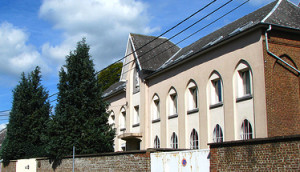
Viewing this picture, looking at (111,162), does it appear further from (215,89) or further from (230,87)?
(215,89)

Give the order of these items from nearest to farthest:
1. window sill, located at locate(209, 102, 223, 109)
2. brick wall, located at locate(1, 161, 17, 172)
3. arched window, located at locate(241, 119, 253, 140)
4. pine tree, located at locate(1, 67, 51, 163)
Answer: arched window, located at locate(241, 119, 253, 140)
window sill, located at locate(209, 102, 223, 109)
brick wall, located at locate(1, 161, 17, 172)
pine tree, located at locate(1, 67, 51, 163)

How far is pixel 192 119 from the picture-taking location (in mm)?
24969

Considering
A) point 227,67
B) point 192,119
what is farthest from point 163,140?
point 227,67

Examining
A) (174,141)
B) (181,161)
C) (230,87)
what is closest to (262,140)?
(181,161)

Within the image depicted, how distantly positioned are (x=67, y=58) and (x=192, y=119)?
30.7 feet

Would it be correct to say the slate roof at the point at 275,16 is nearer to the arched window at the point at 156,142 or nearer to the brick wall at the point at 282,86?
the brick wall at the point at 282,86

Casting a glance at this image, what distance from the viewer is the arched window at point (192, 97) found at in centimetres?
2539

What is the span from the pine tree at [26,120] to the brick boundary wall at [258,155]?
897 inches

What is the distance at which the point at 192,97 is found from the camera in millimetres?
25656

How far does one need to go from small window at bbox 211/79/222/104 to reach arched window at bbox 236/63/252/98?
6.20 ft

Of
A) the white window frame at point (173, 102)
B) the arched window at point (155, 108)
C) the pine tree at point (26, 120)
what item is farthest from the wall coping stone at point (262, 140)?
the pine tree at point (26, 120)

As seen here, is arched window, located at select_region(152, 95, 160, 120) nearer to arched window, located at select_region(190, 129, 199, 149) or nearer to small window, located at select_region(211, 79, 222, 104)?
arched window, located at select_region(190, 129, 199, 149)

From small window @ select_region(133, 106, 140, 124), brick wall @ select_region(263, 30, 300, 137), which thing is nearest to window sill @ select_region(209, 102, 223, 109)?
brick wall @ select_region(263, 30, 300, 137)

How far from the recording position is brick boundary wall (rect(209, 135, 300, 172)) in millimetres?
10180
